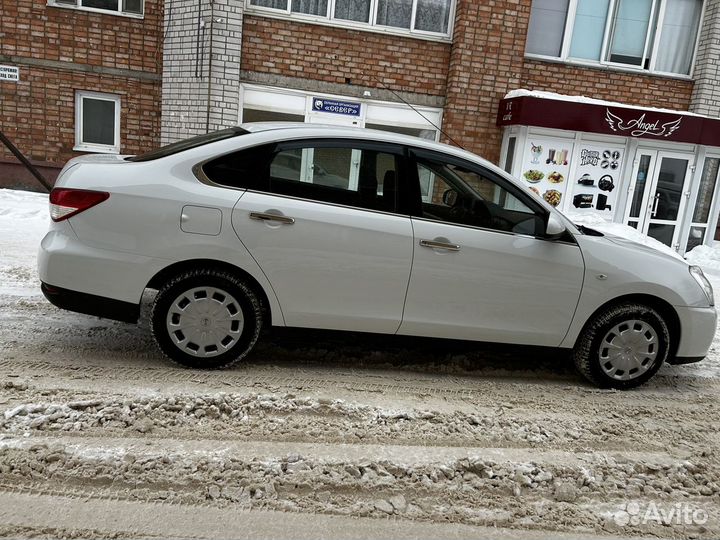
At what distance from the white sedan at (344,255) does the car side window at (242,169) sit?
0.04 ft

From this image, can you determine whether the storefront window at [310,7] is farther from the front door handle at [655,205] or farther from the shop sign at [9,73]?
the front door handle at [655,205]

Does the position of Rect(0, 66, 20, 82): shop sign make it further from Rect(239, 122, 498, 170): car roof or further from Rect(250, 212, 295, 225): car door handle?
Rect(250, 212, 295, 225): car door handle

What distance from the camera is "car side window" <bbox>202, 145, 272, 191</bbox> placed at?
4367 mm

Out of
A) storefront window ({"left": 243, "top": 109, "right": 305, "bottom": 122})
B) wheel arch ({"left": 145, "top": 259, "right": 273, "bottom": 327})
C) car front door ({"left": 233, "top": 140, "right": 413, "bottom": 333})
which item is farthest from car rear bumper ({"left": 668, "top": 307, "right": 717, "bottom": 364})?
storefront window ({"left": 243, "top": 109, "right": 305, "bottom": 122})

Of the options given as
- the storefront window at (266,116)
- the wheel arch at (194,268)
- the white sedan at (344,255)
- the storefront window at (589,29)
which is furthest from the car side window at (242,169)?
the storefront window at (589,29)

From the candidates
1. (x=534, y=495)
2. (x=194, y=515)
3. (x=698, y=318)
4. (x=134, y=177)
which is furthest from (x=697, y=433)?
(x=134, y=177)

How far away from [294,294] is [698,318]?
3.16 metres

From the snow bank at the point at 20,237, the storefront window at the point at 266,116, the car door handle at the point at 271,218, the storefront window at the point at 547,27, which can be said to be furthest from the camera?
the storefront window at the point at 547,27

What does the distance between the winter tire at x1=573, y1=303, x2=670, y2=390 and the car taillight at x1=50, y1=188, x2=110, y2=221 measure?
12.2 ft

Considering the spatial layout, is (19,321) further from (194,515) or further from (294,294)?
(194,515)

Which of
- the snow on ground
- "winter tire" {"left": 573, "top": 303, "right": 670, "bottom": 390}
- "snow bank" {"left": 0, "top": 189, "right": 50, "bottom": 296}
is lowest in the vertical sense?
"snow bank" {"left": 0, "top": 189, "right": 50, "bottom": 296}

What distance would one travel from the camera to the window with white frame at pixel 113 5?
11906 mm

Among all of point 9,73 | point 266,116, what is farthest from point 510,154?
point 9,73

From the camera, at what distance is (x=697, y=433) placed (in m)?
4.21
